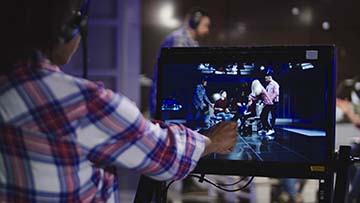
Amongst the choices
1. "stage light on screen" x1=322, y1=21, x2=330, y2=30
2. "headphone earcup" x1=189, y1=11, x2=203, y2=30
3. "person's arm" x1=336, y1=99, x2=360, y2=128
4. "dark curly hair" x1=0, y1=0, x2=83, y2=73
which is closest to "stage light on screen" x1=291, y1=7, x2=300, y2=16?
"stage light on screen" x1=322, y1=21, x2=330, y2=30

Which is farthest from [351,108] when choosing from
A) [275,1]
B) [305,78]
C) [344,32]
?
[305,78]

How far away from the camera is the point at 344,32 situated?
4383mm

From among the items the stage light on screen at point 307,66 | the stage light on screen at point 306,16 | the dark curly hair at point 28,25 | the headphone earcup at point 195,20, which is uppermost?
the stage light on screen at point 306,16

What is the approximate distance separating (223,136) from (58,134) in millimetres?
413

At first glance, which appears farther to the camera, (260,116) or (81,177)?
(260,116)

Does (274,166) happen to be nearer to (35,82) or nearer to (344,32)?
(35,82)

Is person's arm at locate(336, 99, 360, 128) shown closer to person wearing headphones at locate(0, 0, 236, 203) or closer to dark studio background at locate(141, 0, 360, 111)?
dark studio background at locate(141, 0, 360, 111)

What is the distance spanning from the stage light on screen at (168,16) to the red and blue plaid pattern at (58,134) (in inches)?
141

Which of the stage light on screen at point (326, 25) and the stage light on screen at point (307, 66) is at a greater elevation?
the stage light on screen at point (326, 25)

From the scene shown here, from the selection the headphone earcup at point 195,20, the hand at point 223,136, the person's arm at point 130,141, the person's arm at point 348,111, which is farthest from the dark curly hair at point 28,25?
the person's arm at point 348,111

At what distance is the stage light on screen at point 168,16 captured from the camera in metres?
4.60

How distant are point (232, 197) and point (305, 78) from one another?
2575mm

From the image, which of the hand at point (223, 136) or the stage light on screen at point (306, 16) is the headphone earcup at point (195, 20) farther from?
the hand at point (223, 136)

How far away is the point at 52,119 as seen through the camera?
103 cm
